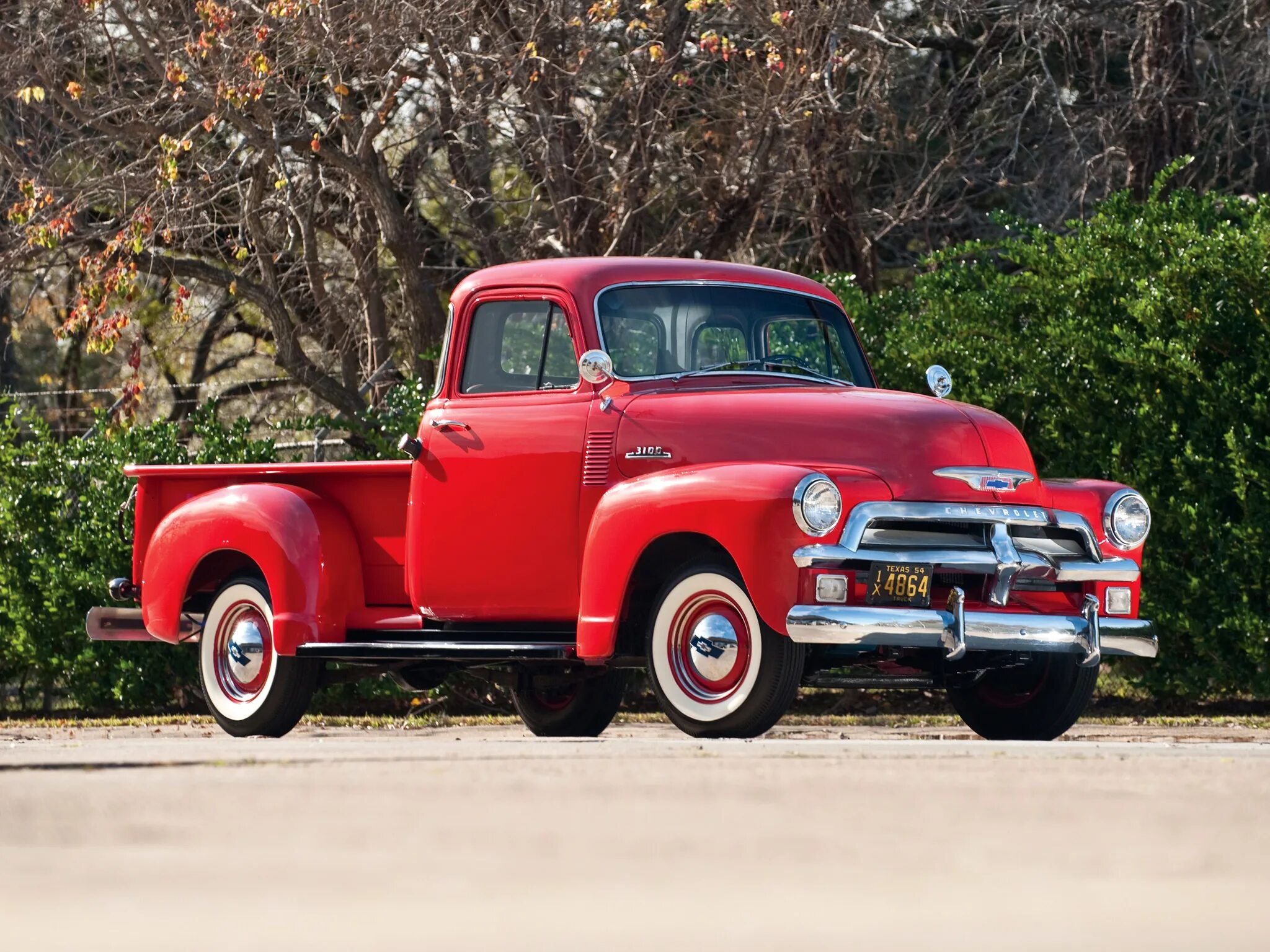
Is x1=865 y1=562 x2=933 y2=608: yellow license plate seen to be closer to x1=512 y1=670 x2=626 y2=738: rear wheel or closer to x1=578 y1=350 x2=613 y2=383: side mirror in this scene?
x1=578 y1=350 x2=613 y2=383: side mirror

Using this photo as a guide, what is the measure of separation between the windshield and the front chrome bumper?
1.70 m

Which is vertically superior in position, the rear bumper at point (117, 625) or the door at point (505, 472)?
the door at point (505, 472)

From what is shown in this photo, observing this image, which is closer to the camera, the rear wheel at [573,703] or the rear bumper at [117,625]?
the rear wheel at [573,703]

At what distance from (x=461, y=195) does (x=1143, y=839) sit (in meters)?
12.7

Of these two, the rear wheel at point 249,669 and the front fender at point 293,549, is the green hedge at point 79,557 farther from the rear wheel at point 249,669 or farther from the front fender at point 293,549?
the front fender at point 293,549

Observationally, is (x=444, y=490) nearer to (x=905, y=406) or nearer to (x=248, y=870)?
(x=905, y=406)

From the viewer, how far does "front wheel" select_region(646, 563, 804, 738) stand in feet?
26.6

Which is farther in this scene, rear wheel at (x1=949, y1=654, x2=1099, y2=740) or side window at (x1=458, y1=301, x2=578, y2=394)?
side window at (x1=458, y1=301, x2=578, y2=394)

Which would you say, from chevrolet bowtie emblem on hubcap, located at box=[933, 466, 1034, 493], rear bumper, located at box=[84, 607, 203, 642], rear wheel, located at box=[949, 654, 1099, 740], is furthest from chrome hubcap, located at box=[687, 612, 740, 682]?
rear bumper, located at box=[84, 607, 203, 642]

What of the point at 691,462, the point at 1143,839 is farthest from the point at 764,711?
the point at 1143,839

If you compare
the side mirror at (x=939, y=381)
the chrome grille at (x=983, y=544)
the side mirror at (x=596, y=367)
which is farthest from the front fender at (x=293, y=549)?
the side mirror at (x=939, y=381)

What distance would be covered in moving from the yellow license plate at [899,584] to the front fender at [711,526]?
0.88 feet

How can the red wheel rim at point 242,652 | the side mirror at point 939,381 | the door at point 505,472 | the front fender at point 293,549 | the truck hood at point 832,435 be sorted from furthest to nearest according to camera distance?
the red wheel rim at point 242,652, the side mirror at point 939,381, the front fender at point 293,549, the door at point 505,472, the truck hood at point 832,435

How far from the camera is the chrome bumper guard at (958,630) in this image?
7.86m
